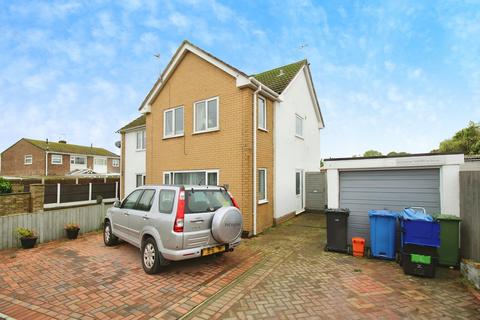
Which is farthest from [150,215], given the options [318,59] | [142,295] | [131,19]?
[318,59]

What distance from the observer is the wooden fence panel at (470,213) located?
5.19 meters

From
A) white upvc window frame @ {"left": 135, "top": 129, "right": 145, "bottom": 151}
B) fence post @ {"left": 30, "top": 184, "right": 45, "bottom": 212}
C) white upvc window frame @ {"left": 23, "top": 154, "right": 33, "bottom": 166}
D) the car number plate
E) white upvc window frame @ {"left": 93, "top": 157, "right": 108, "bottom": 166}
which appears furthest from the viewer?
white upvc window frame @ {"left": 93, "top": 157, "right": 108, "bottom": 166}

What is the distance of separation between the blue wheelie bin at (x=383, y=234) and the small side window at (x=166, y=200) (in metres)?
5.34

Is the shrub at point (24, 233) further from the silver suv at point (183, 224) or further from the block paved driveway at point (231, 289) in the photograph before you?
the silver suv at point (183, 224)

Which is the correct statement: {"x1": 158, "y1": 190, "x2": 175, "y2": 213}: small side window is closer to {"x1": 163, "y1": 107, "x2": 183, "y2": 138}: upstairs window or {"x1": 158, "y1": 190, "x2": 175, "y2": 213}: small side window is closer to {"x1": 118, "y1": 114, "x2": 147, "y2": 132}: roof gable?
{"x1": 163, "y1": 107, "x2": 183, "y2": 138}: upstairs window

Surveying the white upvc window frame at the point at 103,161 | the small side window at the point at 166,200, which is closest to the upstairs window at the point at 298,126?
the small side window at the point at 166,200

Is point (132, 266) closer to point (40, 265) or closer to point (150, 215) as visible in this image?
point (150, 215)

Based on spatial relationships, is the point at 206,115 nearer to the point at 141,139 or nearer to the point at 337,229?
the point at 337,229

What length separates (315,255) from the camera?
21.2ft

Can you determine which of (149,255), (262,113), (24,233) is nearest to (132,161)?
(24,233)

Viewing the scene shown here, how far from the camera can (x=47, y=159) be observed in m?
33.0

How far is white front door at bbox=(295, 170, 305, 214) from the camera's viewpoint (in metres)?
13.1

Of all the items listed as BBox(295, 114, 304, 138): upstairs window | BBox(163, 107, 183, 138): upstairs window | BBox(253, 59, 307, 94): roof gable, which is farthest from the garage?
BBox(163, 107, 183, 138): upstairs window

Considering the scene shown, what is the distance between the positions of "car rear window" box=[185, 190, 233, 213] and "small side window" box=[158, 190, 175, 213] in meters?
0.37
